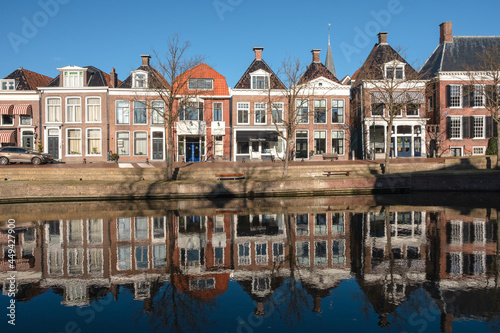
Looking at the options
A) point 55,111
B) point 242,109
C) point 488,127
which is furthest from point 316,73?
point 55,111

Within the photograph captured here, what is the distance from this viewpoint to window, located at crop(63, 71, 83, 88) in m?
36.9

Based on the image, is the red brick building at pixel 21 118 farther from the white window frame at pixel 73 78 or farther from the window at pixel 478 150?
the window at pixel 478 150

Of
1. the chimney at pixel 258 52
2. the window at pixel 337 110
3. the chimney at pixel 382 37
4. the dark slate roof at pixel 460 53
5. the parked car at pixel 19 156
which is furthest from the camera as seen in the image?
the chimney at pixel 382 37

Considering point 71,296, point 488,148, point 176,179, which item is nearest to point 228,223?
point 71,296

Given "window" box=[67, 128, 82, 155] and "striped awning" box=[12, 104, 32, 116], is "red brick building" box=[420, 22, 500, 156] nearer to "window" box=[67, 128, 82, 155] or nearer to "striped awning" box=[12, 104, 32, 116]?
"window" box=[67, 128, 82, 155]

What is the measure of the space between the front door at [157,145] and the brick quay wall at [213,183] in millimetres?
9731

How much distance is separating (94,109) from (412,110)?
30668mm

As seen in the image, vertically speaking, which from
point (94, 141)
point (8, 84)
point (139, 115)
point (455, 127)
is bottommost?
point (94, 141)

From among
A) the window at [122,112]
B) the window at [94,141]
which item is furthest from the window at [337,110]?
the window at [94,141]

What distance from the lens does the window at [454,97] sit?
36.3 meters

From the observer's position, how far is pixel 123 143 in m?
37.4

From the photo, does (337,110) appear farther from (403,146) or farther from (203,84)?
(203,84)

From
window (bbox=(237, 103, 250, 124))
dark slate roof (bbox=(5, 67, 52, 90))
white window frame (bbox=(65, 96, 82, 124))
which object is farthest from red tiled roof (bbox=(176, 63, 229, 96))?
dark slate roof (bbox=(5, 67, 52, 90))

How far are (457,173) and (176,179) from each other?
19.1m
